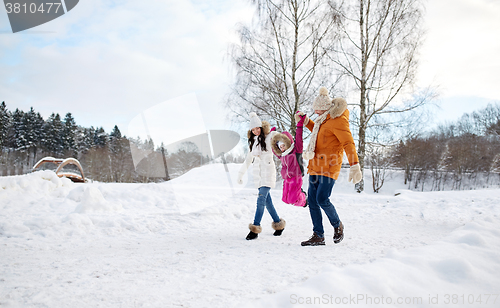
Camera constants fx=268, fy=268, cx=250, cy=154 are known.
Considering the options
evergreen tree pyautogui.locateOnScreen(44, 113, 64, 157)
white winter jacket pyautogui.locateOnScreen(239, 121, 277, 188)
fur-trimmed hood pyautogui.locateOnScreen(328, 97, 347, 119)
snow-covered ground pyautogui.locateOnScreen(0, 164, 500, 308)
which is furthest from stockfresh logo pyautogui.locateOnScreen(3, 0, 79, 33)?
evergreen tree pyautogui.locateOnScreen(44, 113, 64, 157)

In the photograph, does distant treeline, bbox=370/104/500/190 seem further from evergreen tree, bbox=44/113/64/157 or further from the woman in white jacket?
evergreen tree, bbox=44/113/64/157

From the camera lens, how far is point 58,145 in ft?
134

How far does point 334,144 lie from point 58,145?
48.1 metres

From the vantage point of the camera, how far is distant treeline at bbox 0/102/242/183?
100ft

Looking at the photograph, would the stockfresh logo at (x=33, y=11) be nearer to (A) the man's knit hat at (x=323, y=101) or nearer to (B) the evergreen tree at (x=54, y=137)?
(A) the man's knit hat at (x=323, y=101)

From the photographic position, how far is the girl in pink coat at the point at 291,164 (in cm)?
421

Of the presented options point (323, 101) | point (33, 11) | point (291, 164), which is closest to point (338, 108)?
point (323, 101)

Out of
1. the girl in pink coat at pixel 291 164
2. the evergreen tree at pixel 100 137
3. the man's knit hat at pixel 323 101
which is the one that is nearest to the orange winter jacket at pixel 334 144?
the man's knit hat at pixel 323 101

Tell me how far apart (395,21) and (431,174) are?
18.8 m

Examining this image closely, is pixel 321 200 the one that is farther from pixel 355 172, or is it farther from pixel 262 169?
pixel 262 169

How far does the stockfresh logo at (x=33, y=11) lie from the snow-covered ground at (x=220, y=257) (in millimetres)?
3199

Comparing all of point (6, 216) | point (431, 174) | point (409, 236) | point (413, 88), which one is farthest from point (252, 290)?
point (431, 174)

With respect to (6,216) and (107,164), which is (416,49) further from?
(107,164)

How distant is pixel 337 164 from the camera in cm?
362
